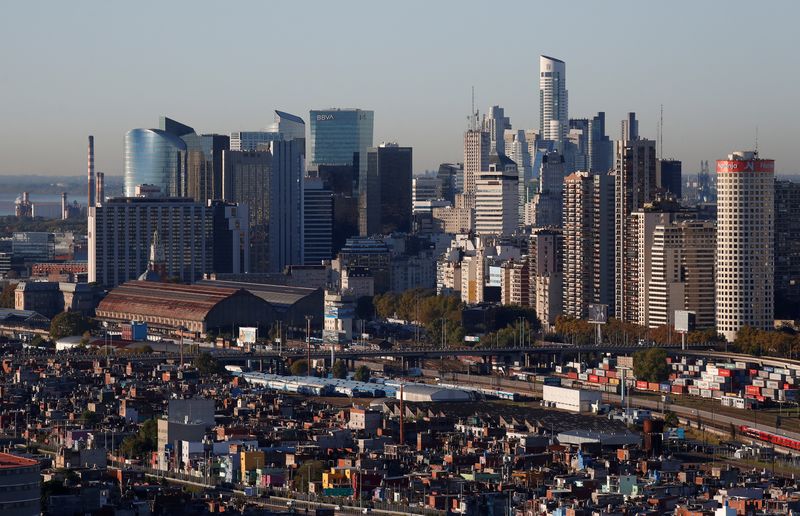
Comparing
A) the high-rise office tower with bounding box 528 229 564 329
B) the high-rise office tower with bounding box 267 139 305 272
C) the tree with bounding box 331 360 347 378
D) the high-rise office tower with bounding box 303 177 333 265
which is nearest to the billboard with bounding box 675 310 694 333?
the high-rise office tower with bounding box 528 229 564 329

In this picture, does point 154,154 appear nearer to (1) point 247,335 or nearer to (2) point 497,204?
(2) point 497,204

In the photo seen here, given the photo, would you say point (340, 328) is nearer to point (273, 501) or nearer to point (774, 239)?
point (774, 239)

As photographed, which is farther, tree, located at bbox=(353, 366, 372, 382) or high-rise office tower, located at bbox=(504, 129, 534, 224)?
high-rise office tower, located at bbox=(504, 129, 534, 224)

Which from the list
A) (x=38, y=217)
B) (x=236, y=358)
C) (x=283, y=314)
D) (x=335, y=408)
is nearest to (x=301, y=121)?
(x=38, y=217)

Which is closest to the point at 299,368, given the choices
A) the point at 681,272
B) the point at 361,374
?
the point at 361,374

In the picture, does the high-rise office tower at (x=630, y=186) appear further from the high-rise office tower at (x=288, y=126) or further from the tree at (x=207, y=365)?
the high-rise office tower at (x=288, y=126)

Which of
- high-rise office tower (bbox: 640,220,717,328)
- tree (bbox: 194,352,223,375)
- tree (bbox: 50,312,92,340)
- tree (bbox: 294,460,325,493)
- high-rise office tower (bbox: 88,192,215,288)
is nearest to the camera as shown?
tree (bbox: 294,460,325,493)

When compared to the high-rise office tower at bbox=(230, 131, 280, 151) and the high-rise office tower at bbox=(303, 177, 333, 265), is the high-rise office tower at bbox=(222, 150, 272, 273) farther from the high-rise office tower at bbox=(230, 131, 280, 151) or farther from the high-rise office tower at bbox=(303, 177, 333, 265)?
the high-rise office tower at bbox=(230, 131, 280, 151)
